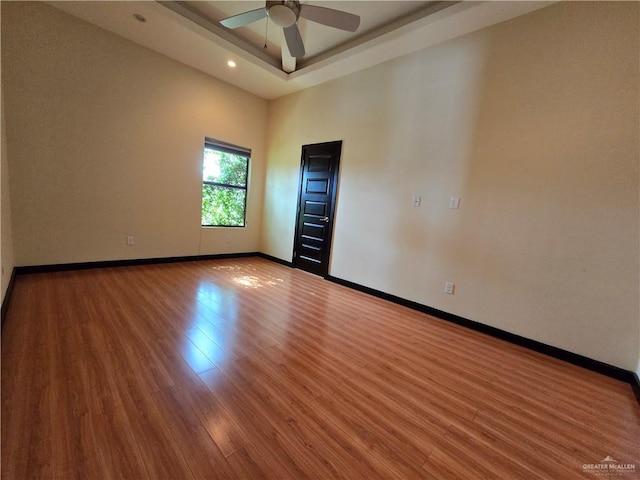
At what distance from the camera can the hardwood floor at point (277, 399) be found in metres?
1.06

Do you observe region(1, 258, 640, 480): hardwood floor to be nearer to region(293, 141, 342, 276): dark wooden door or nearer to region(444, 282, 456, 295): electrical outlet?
region(444, 282, 456, 295): electrical outlet

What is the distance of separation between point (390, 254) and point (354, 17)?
2450 millimetres

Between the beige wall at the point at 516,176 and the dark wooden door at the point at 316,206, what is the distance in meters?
0.44

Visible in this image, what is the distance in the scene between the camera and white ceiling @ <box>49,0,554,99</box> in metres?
2.47

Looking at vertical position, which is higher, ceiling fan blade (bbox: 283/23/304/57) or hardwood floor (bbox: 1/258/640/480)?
ceiling fan blade (bbox: 283/23/304/57)

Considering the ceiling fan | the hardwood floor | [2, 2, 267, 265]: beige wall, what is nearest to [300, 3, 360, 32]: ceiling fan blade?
the ceiling fan

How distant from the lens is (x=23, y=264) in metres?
2.87

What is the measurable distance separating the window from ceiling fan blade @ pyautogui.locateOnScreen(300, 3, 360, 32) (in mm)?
2646

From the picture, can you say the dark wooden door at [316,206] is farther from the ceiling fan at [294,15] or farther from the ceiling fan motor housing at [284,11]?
the ceiling fan motor housing at [284,11]

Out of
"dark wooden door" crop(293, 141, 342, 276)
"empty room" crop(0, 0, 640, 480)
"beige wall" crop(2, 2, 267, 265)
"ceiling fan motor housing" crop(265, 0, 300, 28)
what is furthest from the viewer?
"dark wooden door" crop(293, 141, 342, 276)

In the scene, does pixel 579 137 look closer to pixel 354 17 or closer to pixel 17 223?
pixel 354 17

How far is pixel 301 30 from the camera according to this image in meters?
3.08

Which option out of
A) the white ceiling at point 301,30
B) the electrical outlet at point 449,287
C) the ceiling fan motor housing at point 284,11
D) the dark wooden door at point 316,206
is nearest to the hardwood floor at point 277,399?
the electrical outlet at point 449,287

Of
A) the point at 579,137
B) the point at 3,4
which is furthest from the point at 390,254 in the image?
the point at 3,4
